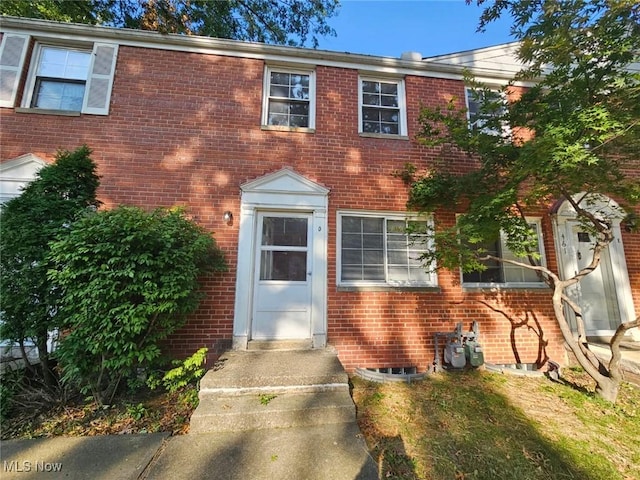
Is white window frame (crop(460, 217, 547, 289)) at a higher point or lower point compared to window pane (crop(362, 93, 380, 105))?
lower

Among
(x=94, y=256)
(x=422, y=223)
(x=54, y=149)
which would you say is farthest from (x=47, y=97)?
(x=422, y=223)

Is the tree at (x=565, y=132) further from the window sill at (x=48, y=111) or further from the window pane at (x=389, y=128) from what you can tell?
the window sill at (x=48, y=111)

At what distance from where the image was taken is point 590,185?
12.4 ft

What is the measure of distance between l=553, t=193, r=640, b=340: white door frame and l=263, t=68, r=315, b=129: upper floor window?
5133mm

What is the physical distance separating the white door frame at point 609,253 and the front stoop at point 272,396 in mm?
4853

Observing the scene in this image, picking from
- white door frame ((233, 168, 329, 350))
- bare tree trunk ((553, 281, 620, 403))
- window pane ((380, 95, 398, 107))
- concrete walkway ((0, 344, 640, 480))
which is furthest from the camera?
window pane ((380, 95, 398, 107))

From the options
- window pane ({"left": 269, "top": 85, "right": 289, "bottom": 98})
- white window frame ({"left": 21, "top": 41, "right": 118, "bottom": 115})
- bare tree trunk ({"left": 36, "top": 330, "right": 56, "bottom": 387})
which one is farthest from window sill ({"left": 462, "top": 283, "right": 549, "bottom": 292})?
white window frame ({"left": 21, "top": 41, "right": 118, "bottom": 115})

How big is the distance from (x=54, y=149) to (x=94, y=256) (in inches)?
115

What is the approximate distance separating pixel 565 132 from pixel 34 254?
253 inches

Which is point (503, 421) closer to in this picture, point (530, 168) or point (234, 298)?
point (530, 168)

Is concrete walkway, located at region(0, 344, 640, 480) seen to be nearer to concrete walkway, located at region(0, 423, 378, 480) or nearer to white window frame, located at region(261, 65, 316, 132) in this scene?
concrete walkway, located at region(0, 423, 378, 480)

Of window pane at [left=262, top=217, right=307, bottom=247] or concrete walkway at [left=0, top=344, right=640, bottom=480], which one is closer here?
concrete walkway at [left=0, top=344, right=640, bottom=480]

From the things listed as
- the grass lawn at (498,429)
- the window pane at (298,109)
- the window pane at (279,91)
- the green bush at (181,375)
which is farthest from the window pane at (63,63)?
the grass lawn at (498,429)

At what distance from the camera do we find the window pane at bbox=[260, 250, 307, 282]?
4.77 m
